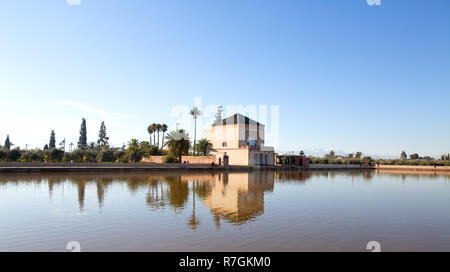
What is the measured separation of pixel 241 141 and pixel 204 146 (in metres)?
6.82

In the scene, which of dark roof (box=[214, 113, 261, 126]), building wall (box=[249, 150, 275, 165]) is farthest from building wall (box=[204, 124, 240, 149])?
building wall (box=[249, 150, 275, 165])

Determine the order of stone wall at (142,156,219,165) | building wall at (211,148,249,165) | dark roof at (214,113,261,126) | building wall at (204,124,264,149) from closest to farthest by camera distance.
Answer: building wall at (211,148,249,165), stone wall at (142,156,219,165), building wall at (204,124,264,149), dark roof at (214,113,261,126)

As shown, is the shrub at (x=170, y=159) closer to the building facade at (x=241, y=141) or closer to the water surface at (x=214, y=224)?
the building facade at (x=241, y=141)

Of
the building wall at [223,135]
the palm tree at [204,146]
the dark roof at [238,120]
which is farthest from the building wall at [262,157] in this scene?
the palm tree at [204,146]

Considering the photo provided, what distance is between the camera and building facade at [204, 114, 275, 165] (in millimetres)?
47750

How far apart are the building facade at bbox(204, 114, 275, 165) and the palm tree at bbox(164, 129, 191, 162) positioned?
496 centimetres

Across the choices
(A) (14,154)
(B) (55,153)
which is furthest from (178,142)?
(A) (14,154)

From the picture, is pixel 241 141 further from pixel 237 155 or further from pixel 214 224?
pixel 214 224

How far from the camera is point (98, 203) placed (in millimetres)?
12922

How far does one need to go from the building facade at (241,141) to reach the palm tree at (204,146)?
101 centimetres

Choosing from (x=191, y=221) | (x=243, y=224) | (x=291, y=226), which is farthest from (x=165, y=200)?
(x=291, y=226)

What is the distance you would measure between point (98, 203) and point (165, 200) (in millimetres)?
2833

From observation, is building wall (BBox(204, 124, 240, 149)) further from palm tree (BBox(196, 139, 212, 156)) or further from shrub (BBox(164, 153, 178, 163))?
shrub (BBox(164, 153, 178, 163))
